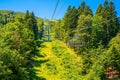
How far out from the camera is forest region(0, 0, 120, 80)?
49875 millimetres

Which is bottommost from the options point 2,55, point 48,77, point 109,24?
point 48,77

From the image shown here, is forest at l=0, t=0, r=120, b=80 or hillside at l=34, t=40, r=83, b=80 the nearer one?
forest at l=0, t=0, r=120, b=80

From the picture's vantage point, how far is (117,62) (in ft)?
185

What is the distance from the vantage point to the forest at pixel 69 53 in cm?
4988

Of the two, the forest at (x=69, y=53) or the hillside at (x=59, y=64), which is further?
the hillside at (x=59, y=64)

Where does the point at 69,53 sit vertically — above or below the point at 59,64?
above

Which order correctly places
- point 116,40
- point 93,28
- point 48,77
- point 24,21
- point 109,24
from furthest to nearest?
1. point 24,21
2. point 109,24
3. point 93,28
4. point 116,40
5. point 48,77

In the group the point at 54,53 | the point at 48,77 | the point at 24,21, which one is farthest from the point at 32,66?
the point at 24,21

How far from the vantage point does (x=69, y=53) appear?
8262 cm

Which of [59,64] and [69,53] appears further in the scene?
[69,53]

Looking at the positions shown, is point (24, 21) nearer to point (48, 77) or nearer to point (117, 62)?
point (48, 77)

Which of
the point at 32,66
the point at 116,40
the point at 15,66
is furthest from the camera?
the point at 116,40

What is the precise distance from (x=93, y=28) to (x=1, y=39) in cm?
3154

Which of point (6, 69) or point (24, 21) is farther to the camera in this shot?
point (24, 21)
